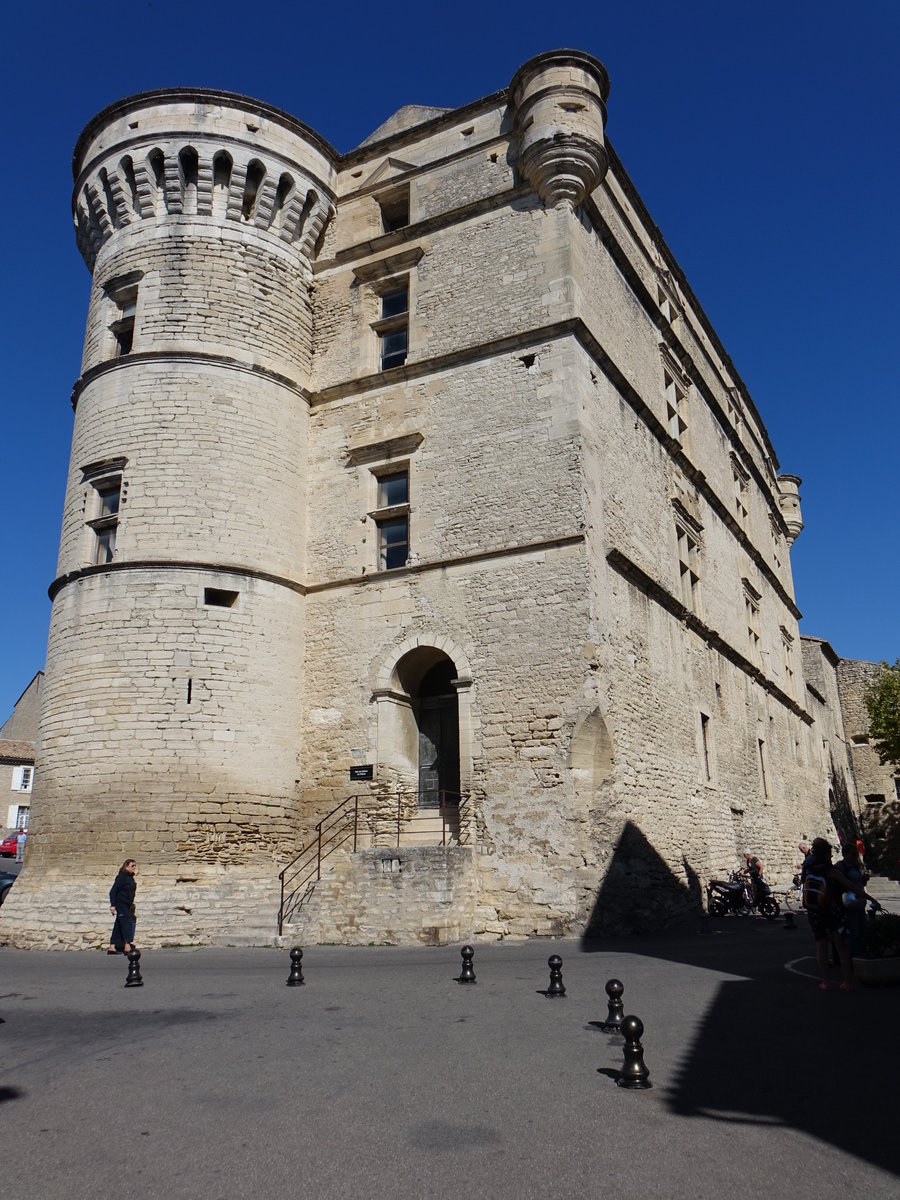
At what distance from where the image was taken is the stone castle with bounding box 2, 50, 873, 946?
14.5 m

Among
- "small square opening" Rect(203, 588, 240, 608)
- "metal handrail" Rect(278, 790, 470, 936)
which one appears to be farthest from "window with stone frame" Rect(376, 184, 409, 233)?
"metal handrail" Rect(278, 790, 470, 936)

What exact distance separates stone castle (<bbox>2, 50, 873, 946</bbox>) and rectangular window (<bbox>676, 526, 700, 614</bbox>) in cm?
58

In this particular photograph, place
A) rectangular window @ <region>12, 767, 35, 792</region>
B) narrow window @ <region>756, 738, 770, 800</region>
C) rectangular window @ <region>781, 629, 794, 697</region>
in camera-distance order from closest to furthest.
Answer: narrow window @ <region>756, 738, 770, 800</region> < rectangular window @ <region>781, 629, 794, 697</region> < rectangular window @ <region>12, 767, 35, 792</region>

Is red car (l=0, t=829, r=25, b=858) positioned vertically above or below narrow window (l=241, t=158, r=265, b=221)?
below

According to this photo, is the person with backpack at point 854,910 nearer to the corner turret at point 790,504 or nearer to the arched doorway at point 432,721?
the arched doorway at point 432,721

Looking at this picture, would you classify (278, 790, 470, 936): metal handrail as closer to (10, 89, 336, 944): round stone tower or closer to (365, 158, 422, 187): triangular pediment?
(10, 89, 336, 944): round stone tower

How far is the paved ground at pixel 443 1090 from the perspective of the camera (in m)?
4.31

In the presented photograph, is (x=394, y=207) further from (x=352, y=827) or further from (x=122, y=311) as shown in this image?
(x=352, y=827)

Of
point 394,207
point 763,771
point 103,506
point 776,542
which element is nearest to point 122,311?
point 103,506

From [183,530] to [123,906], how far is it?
21.6 ft

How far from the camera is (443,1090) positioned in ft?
18.5

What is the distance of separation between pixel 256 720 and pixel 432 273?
989cm

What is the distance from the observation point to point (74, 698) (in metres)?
Answer: 15.6

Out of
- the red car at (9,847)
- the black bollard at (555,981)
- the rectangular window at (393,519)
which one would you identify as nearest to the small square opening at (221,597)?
the rectangular window at (393,519)
